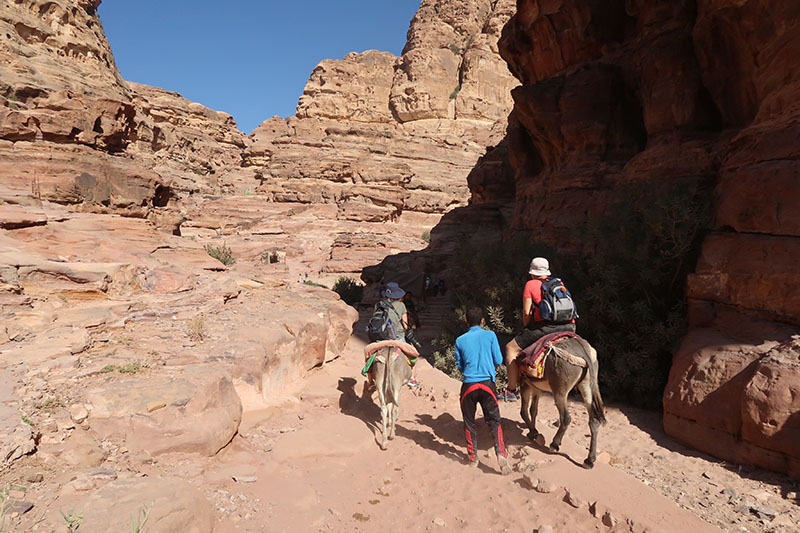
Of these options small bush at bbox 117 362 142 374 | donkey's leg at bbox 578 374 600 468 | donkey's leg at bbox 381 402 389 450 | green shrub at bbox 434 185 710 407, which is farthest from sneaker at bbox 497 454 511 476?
green shrub at bbox 434 185 710 407

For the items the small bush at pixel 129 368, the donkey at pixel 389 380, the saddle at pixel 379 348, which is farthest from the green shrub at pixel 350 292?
the small bush at pixel 129 368

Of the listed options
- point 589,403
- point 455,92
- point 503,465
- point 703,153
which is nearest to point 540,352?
point 589,403

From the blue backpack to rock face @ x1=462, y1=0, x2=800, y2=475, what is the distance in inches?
115

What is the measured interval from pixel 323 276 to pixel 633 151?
19943mm

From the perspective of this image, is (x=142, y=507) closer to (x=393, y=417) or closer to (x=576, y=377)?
(x=393, y=417)

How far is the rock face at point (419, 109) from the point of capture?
4634 cm

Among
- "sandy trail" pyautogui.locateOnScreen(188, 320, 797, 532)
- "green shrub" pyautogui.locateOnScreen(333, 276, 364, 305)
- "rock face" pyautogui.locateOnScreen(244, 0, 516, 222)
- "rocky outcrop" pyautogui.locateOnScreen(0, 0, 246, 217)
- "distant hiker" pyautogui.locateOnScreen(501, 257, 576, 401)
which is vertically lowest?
"green shrub" pyautogui.locateOnScreen(333, 276, 364, 305)

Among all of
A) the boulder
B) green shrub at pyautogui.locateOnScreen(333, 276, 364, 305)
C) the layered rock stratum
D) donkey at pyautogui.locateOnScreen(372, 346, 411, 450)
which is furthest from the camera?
green shrub at pyautogui.locateOnScreen(333, 276, 364, 305)

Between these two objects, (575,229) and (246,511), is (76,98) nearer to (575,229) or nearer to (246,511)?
(246,511)

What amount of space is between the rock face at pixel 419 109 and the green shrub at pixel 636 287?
34685mm

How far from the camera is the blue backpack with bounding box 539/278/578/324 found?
204 inches

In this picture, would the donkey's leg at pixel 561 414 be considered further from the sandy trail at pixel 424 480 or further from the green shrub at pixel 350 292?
the green shrub at pixel 350 292

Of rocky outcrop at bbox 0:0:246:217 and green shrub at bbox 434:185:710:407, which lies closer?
green shrub at bbox 434:185:710:407

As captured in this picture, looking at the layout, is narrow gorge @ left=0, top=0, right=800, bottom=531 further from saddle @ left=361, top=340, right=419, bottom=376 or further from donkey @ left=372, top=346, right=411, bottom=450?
saddle @ left=361, top=340, right=419, bottom=376
